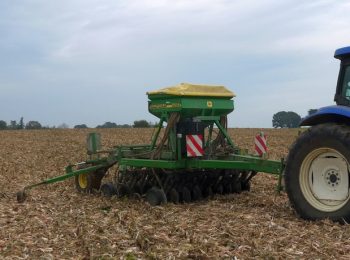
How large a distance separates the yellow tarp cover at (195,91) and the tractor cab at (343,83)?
2587mm

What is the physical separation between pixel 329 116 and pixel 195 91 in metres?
2.75

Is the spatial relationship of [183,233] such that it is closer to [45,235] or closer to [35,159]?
[45,235]

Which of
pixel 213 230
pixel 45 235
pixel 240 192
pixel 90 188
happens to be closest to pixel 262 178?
pixel 240 192

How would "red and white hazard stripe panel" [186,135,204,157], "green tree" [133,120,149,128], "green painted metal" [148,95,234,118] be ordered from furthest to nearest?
"green tree" [133,120,149,128], "green painted metal" [148,95,234,118], "red and white hazard stripe panel" [186,135,204,157]

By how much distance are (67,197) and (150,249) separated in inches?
173

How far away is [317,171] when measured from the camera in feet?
19.6

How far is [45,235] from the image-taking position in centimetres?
535

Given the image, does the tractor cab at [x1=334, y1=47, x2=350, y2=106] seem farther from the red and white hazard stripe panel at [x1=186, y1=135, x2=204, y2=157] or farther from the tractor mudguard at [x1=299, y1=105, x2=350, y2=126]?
the red and white hazard stripe panel at [x1=186, y1=135, x2=204, y2=157]

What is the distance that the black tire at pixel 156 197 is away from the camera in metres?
7.58

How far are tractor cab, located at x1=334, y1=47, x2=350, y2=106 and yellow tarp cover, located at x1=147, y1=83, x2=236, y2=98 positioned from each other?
8.49 feet

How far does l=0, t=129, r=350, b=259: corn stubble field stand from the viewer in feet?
14.9

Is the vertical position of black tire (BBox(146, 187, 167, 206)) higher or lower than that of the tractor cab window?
lower

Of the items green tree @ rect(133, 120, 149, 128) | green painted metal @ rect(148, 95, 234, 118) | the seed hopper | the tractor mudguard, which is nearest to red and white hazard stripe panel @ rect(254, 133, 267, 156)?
the seed hopper

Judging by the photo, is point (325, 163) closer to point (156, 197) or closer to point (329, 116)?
point (329, 116)
